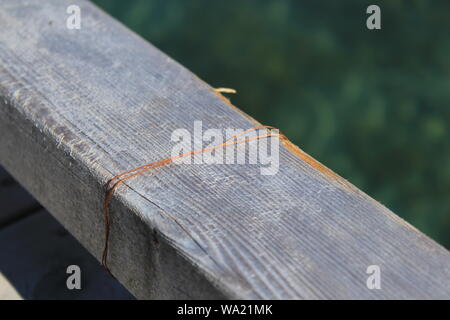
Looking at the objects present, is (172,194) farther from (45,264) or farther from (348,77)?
(348,77)

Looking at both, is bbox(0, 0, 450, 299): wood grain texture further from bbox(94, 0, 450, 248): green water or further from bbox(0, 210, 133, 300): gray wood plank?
bbox(94, 0, 450, 248): green water

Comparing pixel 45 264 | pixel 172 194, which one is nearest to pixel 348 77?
pixel 45 264

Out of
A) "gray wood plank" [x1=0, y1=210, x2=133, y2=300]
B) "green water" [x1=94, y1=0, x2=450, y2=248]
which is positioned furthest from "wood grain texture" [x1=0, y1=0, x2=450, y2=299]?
"green water" [x1=94, y1=0, x2=450, y2=248]

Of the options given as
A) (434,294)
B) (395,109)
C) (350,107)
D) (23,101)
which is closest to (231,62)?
(350,107)

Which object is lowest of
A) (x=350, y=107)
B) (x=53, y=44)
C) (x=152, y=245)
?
(x=350, y=107)

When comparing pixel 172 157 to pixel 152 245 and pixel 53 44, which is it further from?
pixel 53 44

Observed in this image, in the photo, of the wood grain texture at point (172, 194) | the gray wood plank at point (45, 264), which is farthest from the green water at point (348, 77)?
the wood grain texture at point (172, 194)
